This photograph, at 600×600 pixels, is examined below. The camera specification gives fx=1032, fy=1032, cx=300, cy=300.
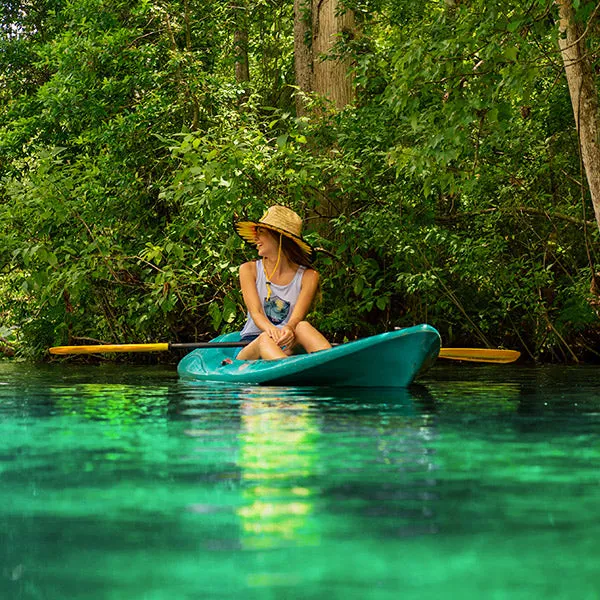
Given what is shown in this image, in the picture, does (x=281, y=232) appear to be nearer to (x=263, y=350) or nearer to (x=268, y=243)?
(x=268, y=243)

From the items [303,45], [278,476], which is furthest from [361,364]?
[303,45]

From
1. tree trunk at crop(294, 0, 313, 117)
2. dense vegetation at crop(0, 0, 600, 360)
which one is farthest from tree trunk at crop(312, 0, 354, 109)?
tree trunk at crop(294, 0, 313, 117)

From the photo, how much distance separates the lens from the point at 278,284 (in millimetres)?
7148

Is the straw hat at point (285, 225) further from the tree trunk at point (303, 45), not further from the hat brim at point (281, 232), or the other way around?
the tree trunk at point (303, 45)

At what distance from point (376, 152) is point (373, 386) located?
387 centimetres

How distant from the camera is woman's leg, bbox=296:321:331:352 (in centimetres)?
666

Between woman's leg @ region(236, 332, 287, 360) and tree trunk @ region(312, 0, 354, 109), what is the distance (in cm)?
469

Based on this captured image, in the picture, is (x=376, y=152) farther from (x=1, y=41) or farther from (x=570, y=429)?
(x=1, y=41)

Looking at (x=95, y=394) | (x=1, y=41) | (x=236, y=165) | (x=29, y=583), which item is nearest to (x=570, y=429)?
(x=29, y=583)

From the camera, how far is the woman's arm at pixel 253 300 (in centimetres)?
688

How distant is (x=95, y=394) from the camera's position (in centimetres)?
631

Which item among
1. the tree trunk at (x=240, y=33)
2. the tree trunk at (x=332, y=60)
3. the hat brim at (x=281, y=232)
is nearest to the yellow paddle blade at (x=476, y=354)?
the hat brim at (x=281, y=232)

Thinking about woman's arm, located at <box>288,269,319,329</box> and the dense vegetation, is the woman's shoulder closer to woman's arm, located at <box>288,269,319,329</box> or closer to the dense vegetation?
woman's arm, located at <box>288,269,319,329</box>

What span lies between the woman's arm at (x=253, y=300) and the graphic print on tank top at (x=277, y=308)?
0.20 ft
